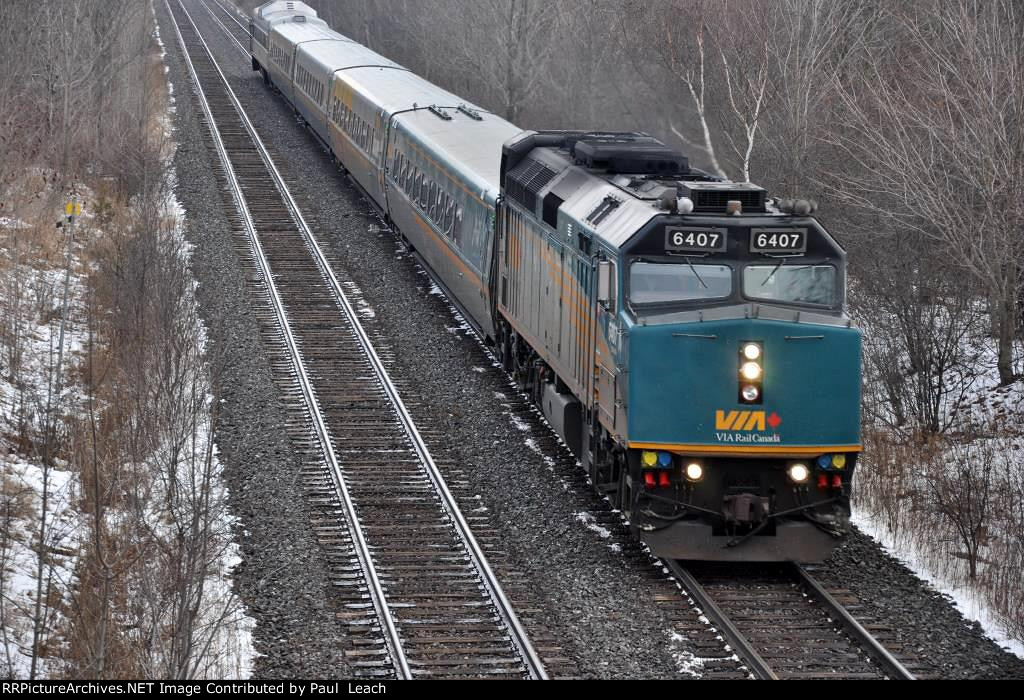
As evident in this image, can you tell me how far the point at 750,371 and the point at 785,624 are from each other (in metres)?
2.27

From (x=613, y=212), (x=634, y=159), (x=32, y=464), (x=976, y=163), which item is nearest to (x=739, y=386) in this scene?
(x=613, y=212)

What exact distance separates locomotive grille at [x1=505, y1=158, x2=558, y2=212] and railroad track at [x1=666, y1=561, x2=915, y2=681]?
5.50m

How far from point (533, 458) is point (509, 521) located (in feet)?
6.72

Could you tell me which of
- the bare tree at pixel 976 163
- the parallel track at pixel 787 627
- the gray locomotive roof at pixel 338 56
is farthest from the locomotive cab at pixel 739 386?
the gray locomotive roof at pixel 338 56

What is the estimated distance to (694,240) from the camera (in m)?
11.8

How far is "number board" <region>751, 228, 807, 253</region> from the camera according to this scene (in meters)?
11.8

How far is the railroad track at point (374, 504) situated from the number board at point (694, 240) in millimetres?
3587

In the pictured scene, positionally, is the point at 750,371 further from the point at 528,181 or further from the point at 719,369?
the point at 528,181

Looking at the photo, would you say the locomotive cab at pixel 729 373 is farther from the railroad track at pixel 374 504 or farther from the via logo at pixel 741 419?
the railroad track at pixel 374 504

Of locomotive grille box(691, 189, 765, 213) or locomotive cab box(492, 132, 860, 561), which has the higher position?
locomotive grille box(691, 189, 765, 213)

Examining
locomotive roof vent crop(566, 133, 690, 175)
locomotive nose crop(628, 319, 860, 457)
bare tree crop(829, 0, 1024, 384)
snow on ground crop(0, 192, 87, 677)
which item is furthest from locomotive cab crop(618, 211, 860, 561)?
bare tree crop(829, 0, 1024, 384)

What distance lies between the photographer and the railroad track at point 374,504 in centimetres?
1080

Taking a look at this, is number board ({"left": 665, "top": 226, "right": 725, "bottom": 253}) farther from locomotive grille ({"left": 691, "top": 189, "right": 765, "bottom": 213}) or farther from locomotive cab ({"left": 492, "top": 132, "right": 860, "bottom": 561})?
locomotive grille ({"left": 691, "top": 189, "right": 765, "bottom": 213})

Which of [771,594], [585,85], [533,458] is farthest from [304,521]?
[585,85]
